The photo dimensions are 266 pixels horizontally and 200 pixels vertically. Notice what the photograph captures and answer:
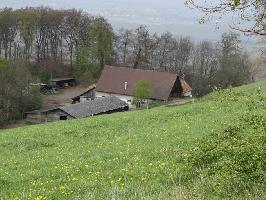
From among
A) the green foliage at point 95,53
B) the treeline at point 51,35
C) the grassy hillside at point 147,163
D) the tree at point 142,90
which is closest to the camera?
the grassy hillside at point 147,163

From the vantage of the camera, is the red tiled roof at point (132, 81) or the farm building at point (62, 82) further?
the farm building at point (62, 82)

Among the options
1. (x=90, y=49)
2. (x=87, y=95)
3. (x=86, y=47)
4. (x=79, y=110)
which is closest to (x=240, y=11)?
(x=79, y=110)

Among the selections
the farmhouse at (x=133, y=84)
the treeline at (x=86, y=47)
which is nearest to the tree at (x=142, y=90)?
the farmhouse at (x=133, y=84)

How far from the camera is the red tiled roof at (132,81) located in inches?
A: 2379

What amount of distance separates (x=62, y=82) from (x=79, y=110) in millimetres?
28504

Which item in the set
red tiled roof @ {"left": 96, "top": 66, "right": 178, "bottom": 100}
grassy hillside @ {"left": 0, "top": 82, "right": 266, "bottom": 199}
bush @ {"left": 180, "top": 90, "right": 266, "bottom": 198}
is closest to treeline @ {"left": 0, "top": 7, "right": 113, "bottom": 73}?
red tiled roof @ {"left": 96, "top": 66, "right": 178, "bottom": 100}

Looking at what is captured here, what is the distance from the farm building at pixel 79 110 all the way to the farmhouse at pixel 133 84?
5.71 meters

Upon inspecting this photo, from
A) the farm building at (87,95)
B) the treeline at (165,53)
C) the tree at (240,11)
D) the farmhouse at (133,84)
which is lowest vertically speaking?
the farm building at (87,95)

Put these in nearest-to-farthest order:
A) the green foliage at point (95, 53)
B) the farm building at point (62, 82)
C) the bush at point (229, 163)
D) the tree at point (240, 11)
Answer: the tree at point (240, 11) < the bush at point (229, 163) < the farm building at point (62, 82) < the green foliage at point (95, 53)

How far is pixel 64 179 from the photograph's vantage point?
470 inches

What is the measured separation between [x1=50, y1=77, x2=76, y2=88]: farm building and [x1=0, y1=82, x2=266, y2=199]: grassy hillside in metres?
53.0

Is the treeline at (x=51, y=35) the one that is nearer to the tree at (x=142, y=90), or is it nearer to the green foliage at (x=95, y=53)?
the green foliage at (x=95, y=53)

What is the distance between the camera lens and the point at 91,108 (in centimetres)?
4875

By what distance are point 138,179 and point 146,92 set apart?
146ft
